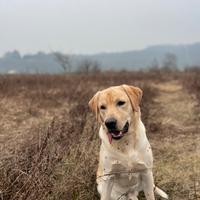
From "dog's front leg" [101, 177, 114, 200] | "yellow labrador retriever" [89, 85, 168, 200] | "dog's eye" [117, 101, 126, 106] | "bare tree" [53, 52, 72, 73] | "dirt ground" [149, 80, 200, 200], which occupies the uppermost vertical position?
"dog's eye" [117, 101, 126, 106]

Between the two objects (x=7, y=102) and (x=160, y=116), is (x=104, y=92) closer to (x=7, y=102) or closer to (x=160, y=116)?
(x=160, y=116)

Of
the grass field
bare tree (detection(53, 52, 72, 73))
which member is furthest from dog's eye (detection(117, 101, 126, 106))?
bare tree (detection(53, 52, 72, 73))

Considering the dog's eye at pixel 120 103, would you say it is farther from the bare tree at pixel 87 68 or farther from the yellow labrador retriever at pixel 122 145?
the bare tree at pixel 87 68

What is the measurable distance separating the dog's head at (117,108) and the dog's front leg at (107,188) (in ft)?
1.23

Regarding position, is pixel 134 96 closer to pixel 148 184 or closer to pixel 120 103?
pixel 120 103

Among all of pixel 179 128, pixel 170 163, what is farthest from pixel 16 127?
pixel 170 163

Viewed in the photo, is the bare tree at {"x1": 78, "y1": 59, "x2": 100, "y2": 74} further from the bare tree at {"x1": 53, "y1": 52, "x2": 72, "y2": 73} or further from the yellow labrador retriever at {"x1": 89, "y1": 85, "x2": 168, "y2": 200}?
the yellow labrador retriever at {"x1": 89, "y1": 85, "x2": 168, "y2": 200}

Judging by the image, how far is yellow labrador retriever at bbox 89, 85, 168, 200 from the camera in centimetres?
450

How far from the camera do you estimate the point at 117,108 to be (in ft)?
14.8

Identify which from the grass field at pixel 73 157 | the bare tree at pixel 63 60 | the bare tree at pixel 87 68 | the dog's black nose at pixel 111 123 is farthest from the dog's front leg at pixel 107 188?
the bare tree at pixel 63 60

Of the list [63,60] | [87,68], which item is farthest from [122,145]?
[63,60]

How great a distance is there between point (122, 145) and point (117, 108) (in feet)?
1.14

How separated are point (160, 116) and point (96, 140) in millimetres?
4887

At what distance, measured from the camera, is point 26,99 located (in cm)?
1525
